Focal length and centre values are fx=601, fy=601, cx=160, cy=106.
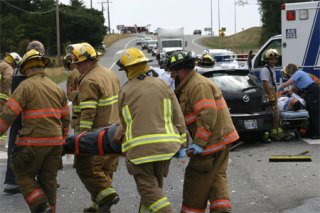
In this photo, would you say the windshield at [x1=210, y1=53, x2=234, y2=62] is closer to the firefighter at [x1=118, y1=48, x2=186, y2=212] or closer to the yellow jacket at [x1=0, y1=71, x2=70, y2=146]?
the yellow jacket at [x1=0, y1=71, x2=70, y2=146]

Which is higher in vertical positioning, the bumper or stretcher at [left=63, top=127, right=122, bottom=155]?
stretcher at [left=63, top=127, right=122, bottom=155]

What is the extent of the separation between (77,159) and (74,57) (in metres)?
1.11

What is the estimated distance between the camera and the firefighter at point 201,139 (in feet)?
18.0

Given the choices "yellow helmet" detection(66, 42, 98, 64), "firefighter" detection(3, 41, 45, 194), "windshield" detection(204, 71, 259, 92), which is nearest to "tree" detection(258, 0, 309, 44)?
"windshield" detection(204, 71, 259, 92)

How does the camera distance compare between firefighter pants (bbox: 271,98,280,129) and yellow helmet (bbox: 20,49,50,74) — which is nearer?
yellow helmet (bbox: 20,49,50,74)

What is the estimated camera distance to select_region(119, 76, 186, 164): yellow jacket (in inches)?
202

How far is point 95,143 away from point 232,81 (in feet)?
20.2

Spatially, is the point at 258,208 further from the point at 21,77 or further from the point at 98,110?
the point at 21,77

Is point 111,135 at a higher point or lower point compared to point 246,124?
higher

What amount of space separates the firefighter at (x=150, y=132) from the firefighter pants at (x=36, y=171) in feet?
3.77

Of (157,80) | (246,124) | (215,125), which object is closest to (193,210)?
(215,125)

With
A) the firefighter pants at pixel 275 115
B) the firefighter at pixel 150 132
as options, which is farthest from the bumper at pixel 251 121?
the firefighter at pixel 150 132

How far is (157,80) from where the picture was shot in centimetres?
533

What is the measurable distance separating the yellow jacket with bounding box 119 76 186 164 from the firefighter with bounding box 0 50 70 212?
1.12m
